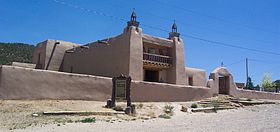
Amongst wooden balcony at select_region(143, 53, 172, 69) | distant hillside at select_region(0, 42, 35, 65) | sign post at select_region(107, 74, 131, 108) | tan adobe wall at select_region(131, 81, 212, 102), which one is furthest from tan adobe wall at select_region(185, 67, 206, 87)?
distant hillside at select_region(0, 42, 35, 65)

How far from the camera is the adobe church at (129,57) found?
22852 mm

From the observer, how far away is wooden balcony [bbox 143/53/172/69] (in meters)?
24.4

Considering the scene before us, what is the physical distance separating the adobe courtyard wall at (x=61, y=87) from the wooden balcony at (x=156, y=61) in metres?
4.21

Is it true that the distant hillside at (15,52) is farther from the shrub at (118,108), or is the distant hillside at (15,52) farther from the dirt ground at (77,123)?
the shrub at (118,108)

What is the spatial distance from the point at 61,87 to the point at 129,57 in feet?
25.7

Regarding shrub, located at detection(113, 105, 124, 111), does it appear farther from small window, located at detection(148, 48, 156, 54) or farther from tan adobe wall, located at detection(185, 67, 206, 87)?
tan adobe wall, located at detection(185, 67, 206, 87)

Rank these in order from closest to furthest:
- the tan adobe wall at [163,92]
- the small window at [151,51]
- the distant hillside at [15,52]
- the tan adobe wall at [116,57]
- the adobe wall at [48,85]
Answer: the adobe wall at [48,85]
the tan adobe wall at [163,92]
the tan adobe wall at [116,57]
the small window at [151,51]
the distant hillside at [15,52]

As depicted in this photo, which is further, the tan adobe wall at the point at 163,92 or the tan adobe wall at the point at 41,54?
the tan adobe wall at the point at 41,54

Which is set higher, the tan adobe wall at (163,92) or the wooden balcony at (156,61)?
the wooden balcony at (156,61)

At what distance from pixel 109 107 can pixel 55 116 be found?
12.9 ft

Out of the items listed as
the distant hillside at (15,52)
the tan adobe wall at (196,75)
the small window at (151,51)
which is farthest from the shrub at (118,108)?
the distant hillside at (15,52)

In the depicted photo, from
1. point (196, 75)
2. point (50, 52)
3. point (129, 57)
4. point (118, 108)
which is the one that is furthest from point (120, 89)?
point (196, 75)

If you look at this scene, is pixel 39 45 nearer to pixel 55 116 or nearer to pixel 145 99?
pixel 145 99

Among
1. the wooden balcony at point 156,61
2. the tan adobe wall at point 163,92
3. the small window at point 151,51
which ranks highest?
the small window at point 151,51
